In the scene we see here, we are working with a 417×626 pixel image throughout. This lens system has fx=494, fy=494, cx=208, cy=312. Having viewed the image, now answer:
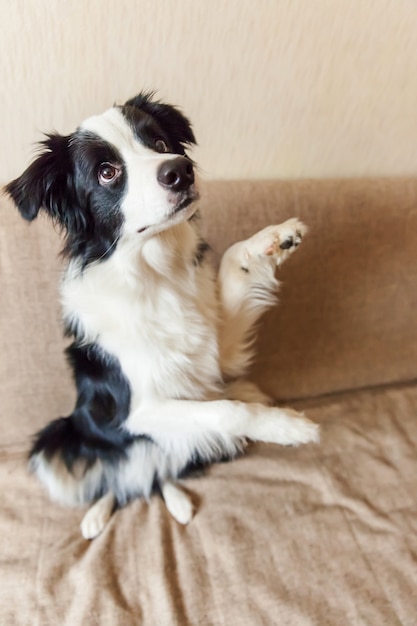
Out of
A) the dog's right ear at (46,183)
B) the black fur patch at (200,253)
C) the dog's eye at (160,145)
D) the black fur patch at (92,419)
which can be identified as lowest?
the black fur patch at (92,419)

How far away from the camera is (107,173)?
115 centimetres

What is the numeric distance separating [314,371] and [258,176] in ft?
2.42

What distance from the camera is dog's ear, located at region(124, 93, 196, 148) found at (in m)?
1.28

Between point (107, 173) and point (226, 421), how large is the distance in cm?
69

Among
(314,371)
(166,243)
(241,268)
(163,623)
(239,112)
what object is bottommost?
(163,623)

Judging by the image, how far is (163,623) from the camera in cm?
116

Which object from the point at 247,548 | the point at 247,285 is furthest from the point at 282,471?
the point at 247,285

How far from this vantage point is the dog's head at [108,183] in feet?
Result: 3.50

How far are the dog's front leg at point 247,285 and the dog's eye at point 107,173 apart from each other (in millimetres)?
433

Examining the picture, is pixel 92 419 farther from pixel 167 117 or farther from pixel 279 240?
pixel 167 117

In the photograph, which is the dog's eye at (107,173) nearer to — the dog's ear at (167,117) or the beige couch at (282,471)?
the dog's ear at (167,117)

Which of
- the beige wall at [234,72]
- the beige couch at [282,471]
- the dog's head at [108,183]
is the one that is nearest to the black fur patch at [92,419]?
the beige couch at [282,471]

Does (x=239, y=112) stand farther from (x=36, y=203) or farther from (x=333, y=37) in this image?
(x=36, y=203)

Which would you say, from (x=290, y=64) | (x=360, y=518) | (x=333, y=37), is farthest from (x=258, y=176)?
(x=360, y=518)
